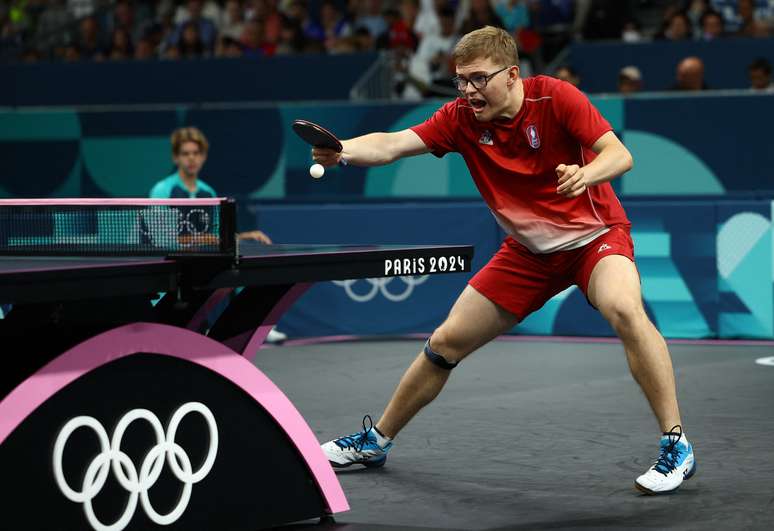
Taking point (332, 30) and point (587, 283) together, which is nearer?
point (587, 283)

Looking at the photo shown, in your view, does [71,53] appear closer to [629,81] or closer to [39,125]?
[39,125]

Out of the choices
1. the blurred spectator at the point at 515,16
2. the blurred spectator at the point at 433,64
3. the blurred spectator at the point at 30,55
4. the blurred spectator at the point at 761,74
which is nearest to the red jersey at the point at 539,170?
the blurred spectator at the point at 761,74

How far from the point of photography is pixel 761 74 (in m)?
12.8

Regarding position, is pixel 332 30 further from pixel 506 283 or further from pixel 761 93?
pixel 506 283

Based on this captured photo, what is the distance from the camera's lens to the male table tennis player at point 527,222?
215 inches

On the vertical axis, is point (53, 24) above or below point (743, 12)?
below

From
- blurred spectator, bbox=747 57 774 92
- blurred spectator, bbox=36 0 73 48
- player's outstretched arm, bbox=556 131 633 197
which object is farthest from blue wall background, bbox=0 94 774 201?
player's outstretched arm, bbox=556 131 633 197

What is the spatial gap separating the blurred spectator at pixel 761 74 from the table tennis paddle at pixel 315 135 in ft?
27.0

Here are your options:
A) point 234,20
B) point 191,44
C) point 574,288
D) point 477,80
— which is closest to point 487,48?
point 477,80

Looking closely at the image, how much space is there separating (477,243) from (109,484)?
24.2 feet

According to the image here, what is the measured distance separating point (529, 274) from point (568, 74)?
812 cm

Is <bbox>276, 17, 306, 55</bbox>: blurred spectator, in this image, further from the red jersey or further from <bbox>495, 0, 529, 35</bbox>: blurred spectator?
the red jersey

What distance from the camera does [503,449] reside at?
6.50m

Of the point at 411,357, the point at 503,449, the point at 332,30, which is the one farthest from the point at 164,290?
the point at 332,30
